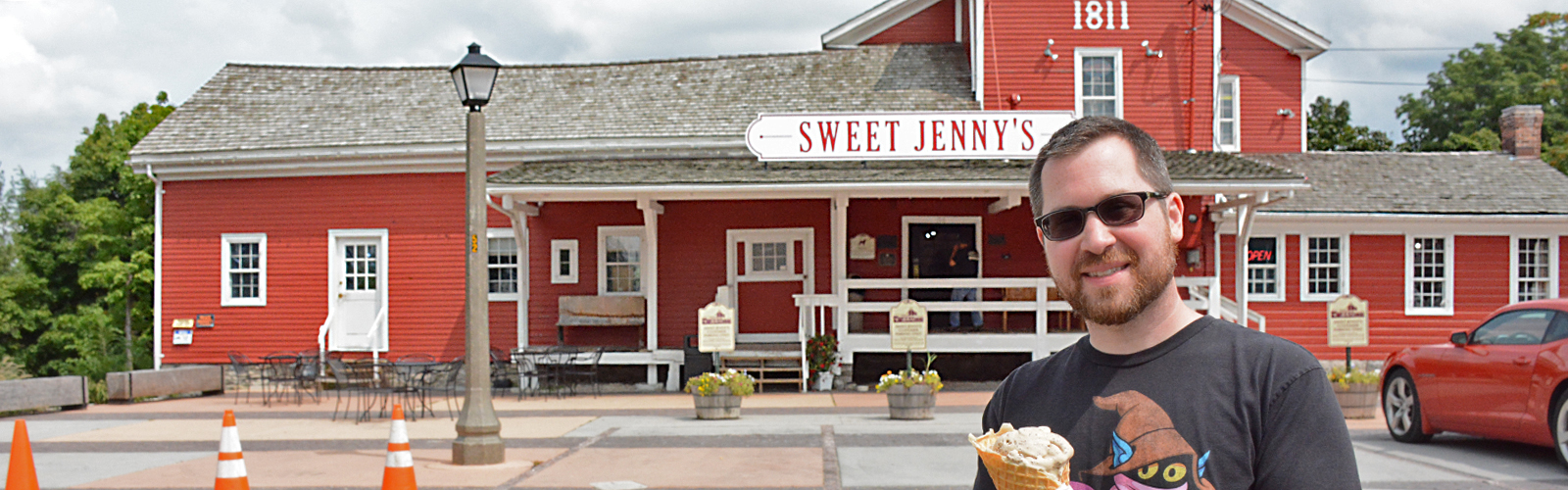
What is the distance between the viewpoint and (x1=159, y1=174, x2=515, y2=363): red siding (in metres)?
18.3

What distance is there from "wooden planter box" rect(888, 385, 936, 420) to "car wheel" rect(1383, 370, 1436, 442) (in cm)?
437

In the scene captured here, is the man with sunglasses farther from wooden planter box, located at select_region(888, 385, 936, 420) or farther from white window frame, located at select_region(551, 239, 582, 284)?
white window frame, located at select_region(551, 239, 582, 284)

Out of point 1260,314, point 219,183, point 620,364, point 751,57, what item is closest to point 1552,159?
point 1260,314

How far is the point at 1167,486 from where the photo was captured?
1.87 m

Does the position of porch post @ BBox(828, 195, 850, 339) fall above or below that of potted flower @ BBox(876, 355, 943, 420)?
above

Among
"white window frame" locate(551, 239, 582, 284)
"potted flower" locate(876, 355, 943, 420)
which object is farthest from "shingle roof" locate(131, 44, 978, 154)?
"potted flower" locate(876, 355, 943, 420)

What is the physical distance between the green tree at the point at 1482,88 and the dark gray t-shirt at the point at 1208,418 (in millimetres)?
47185

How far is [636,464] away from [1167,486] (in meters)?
7.81

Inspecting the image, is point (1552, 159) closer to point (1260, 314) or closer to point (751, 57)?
point (1260, 314)

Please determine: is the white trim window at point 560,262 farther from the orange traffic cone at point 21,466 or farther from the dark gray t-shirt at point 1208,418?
the dark gray t-shirt at point 1208,418

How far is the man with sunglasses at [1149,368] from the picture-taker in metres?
1.84

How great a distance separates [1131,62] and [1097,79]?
614mm

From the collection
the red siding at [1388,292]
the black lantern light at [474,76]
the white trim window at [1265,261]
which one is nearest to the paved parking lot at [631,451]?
the black lantern light at [474,76]

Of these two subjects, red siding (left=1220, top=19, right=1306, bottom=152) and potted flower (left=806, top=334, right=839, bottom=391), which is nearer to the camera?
potted flower (left=806, top=334, right=839, bottom=391)
